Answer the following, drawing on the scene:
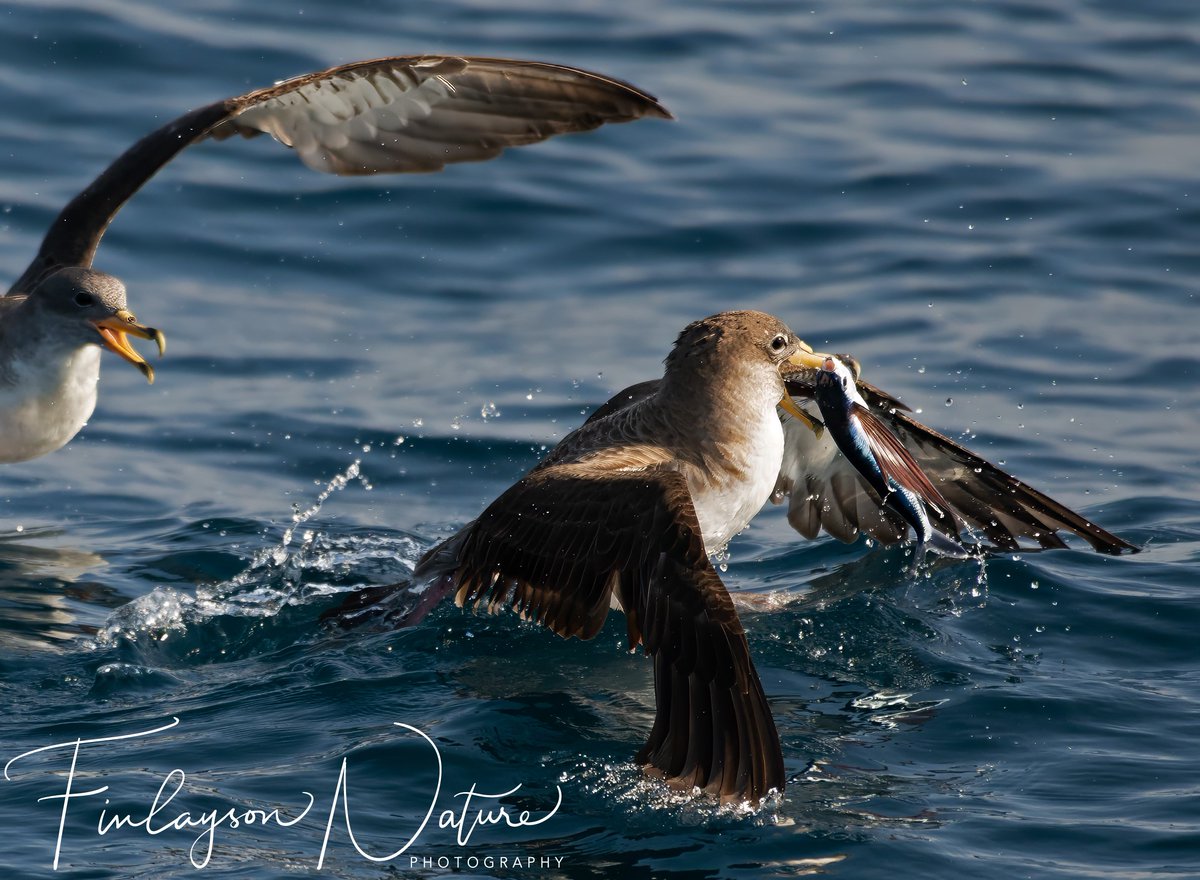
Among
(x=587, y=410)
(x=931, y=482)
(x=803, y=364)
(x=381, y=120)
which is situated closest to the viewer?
(x=803, y=364)

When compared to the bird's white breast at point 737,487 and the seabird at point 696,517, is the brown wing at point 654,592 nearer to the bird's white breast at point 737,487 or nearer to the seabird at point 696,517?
the seabird at point 696,517

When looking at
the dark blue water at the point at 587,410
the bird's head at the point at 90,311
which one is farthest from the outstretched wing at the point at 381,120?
the dark blue water at the point at 587,410

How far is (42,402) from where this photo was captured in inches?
315

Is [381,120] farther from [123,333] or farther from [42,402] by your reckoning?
[42,402]

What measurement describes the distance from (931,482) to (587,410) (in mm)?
2754

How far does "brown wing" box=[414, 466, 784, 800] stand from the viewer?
4930 millimetres

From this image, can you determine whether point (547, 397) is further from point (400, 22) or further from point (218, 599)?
point (400, 22)

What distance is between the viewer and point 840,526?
7766mm

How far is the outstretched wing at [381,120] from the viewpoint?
814 centimetres

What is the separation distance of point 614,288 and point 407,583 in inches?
187

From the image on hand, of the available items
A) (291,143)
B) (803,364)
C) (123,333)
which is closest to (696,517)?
(803,364)

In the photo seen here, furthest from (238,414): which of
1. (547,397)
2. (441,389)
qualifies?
(547,397)

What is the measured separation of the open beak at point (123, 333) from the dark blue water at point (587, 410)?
0.93m

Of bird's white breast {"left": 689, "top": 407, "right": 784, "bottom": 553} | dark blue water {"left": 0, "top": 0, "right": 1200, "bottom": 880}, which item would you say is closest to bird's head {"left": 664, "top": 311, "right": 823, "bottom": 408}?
bird's white breast {"left": 689, "top": 407, "right": 784, "bottom": 553}
